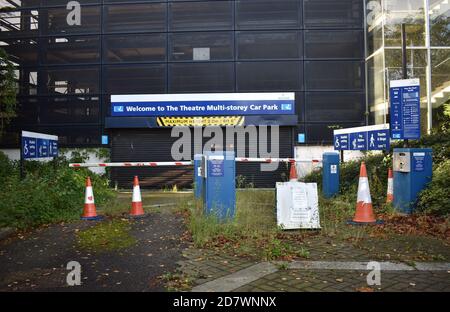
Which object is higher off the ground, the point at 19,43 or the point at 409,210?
the point at 19,43

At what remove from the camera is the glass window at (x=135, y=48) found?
16.4 m

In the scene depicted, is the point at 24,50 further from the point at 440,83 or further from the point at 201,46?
the point at 440,83

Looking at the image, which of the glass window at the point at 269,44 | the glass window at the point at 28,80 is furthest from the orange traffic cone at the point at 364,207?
the glass window at the point at 28,80

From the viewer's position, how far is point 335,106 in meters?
16.1

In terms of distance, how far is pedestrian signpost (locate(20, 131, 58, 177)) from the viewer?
9078 mm

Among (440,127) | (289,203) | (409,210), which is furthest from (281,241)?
(440,127)

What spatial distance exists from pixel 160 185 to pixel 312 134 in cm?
618

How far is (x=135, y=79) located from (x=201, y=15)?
3.64 m

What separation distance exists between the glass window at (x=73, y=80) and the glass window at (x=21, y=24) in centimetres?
181

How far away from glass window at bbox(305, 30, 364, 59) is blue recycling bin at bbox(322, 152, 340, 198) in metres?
6.97

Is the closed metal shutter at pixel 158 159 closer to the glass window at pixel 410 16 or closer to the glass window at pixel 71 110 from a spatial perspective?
the glass window at pixel 71 110

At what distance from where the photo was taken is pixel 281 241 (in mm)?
6047
